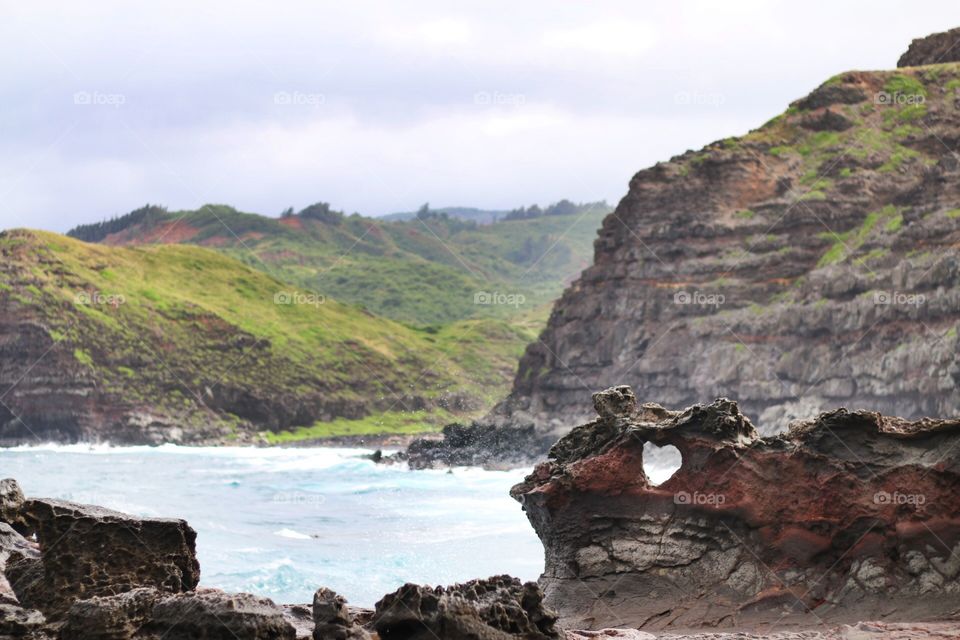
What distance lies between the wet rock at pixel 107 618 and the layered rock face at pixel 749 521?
321 inches

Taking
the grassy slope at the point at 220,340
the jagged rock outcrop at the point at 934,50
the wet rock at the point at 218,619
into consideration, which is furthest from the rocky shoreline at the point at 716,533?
the grassy slope at the point at 220,340

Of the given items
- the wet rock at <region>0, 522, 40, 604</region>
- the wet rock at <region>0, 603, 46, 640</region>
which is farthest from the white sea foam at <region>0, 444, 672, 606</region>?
the wet rock at <region>0, 603, 46, 640</region>

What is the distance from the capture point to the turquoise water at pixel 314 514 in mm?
31844

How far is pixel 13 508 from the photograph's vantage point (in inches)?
613

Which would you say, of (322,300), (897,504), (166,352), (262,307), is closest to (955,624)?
(897,504)

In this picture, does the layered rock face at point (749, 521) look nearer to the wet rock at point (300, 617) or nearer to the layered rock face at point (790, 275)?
the wet rock at point (300, 617)

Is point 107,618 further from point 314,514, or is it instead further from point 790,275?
point 790,275

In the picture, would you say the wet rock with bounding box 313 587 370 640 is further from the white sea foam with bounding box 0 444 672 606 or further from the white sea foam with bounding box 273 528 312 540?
the white sea foam with bounding box 273 528 312 540

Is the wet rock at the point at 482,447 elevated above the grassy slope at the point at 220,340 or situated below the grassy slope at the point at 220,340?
below

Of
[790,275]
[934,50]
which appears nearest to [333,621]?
[790,275]

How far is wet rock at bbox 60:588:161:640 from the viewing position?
11805mm

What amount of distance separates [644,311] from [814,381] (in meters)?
17.3

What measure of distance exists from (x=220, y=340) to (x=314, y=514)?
3524 inches

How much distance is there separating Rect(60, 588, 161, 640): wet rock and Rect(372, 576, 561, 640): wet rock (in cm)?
233
